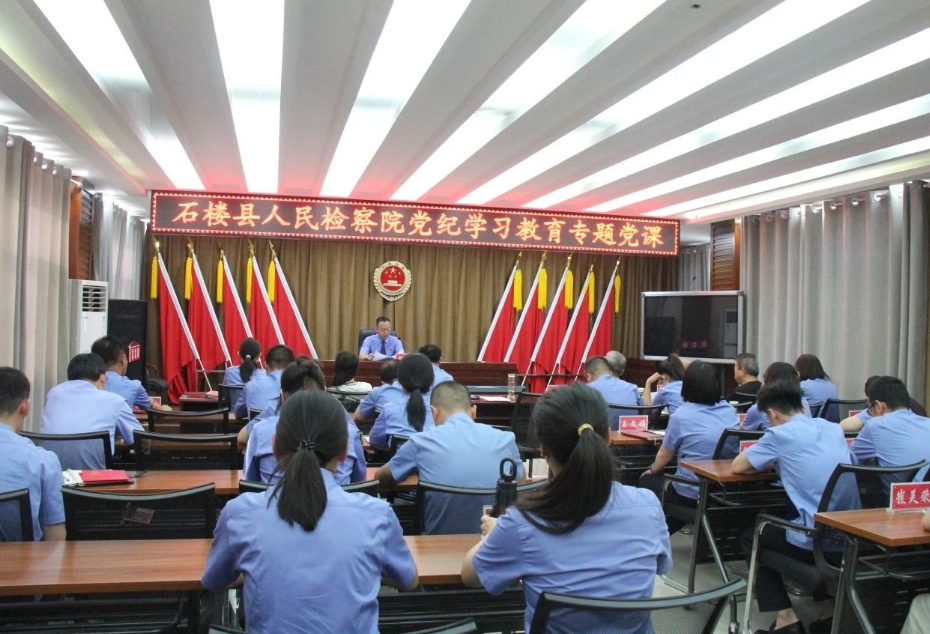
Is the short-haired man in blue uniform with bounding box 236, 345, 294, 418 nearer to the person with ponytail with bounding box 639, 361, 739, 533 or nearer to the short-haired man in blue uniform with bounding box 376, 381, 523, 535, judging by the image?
the short-haired man in blue uniform with bounding box 376, 381, 523, 535

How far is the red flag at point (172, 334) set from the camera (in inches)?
355

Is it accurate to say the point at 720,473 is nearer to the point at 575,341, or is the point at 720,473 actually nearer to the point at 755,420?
the point at 755,420

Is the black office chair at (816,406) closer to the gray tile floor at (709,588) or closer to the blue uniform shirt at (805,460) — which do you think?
the gray tile floor at (709,588)

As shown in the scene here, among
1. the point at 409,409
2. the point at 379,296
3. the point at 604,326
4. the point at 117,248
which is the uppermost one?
the point at 117,248

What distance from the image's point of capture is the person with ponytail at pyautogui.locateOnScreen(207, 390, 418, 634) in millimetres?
1545

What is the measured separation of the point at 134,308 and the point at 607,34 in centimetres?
587

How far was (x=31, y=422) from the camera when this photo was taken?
619 cm

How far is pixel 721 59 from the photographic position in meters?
4.13

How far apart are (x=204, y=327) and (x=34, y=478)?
7150 mm

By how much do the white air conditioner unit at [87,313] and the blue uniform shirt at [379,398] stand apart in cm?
377

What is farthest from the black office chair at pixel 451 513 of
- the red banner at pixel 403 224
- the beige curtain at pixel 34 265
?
the red banner at pixel 403 224

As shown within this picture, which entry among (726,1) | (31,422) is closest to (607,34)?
(726,1)

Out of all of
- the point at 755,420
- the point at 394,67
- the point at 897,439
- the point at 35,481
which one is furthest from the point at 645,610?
the point at 394,67

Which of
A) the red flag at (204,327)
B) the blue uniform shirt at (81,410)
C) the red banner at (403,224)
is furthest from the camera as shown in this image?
the red flag at (204,327)
